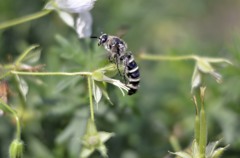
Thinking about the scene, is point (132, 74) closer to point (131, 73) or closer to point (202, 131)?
point (131, 73)

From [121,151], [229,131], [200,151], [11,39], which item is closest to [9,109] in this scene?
[200,151]

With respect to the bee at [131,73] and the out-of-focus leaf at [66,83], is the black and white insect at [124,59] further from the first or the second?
the out-of-focus leaf at [66,83]

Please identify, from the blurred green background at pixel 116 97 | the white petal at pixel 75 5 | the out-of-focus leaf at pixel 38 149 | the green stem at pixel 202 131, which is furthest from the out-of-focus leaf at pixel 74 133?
the green stem at pixel 202 131

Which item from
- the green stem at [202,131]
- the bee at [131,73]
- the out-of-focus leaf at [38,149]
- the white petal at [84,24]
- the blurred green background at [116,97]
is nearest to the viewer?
the green stem at [202,131]

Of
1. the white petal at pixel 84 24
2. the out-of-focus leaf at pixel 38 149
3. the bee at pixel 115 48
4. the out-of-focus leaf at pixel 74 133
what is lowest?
the out-of-focus leaf at pixel 38 149

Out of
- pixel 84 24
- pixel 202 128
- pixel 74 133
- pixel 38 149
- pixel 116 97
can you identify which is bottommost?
pixel 38 149

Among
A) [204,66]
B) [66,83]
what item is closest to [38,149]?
[66,83]
